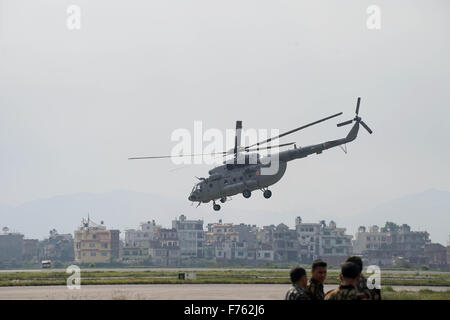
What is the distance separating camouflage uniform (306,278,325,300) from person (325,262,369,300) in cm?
117

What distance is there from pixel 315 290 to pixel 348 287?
149 centimetres

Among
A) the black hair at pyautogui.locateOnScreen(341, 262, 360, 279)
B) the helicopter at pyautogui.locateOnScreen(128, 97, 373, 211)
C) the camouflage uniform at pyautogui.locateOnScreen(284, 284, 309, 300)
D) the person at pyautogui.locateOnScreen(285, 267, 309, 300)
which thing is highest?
the helicopter at pyautogui.locateOnScreen(128, 97, 373, 211)

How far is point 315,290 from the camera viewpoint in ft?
47.1

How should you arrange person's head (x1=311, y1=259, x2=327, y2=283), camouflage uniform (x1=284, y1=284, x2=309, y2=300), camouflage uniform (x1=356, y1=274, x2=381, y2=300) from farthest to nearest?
1. person's head (x1=311, y1=259, x2=327, y2=283)
2. camouflage uniform (x1=284, y1=284, x2=309, y2=300)
3. camouflage uniform (x1=356, y1=274, x2=381, y2=300)

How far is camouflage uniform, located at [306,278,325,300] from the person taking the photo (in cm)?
1416

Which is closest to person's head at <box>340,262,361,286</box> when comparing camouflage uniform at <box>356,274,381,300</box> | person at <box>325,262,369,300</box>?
person at <box>325,262,369,300</box>

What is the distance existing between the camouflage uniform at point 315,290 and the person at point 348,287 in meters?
1.17

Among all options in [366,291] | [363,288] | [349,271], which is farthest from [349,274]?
[363,288]

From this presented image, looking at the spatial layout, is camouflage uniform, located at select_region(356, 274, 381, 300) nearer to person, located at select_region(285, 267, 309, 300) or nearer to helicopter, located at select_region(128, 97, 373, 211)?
person, located at select_region(285, 267, 309, 300)

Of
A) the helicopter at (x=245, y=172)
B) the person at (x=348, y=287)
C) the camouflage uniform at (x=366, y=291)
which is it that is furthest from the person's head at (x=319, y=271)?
the helicopter at (x=245, y=172)

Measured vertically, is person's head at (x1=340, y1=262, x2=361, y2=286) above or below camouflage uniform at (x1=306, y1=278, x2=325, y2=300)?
above

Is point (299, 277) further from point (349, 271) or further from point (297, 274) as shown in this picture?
point (349, 271)
